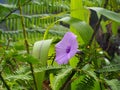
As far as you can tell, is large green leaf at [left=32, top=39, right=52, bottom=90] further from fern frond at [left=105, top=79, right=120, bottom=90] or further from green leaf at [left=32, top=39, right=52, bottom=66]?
fern frond at [left=105, top=79, right=120, bottom=90]

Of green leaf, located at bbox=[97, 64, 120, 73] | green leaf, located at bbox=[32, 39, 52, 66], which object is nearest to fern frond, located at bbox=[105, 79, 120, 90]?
green leaf, located at bbox=[97, 64, 120, 73]

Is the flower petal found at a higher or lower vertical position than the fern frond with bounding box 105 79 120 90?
higher

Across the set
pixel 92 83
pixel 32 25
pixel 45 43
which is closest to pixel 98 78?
pixel 92 83

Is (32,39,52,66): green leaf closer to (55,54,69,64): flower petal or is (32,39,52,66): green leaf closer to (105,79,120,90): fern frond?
(55,54,69,64): flower petal

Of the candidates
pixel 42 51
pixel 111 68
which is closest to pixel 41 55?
pixel 42 51

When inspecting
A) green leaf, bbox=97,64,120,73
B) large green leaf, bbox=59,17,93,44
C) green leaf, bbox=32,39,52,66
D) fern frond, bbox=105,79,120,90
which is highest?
large green leaf, bbox=59,17,93,44

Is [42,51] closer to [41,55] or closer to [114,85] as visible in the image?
[41,55]

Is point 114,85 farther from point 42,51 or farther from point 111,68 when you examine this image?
point 42,51

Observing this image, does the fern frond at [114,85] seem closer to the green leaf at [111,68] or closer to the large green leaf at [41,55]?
the green leaf at [111,68]
